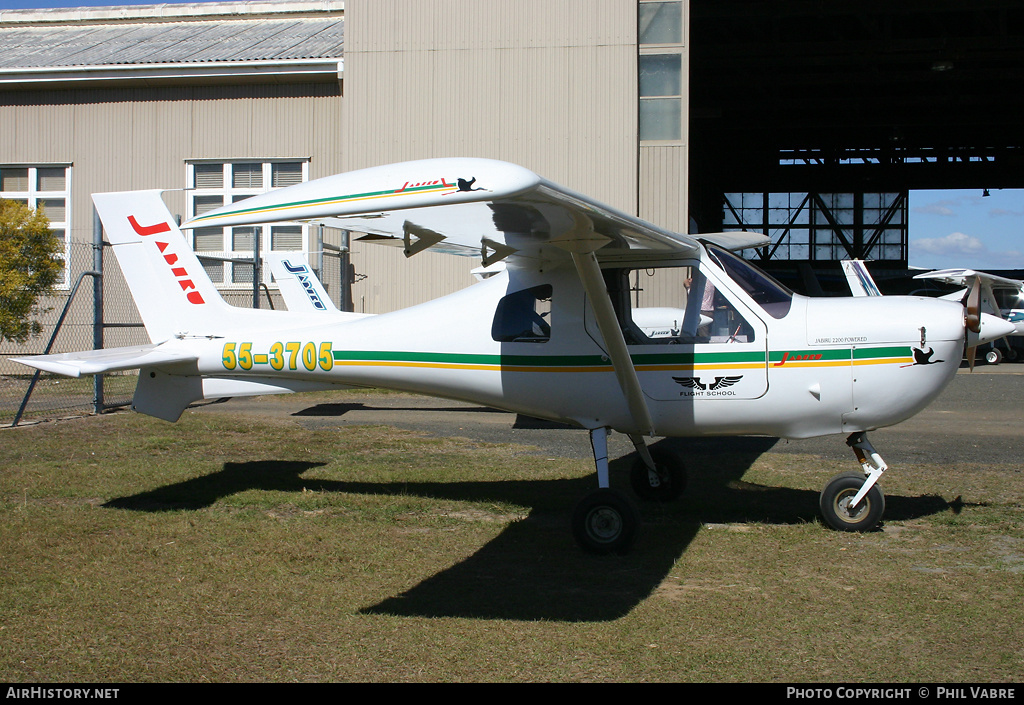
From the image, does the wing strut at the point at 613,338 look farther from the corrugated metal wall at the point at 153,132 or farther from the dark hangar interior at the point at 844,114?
the dark hangar interior at the point at 844,114

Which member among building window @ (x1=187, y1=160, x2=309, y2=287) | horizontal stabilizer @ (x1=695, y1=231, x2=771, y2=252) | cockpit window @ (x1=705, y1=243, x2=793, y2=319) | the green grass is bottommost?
the green grass

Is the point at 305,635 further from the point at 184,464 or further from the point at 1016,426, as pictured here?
the point at 1016,426

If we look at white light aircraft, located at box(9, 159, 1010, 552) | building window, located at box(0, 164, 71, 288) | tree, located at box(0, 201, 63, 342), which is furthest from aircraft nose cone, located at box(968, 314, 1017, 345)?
building window, located at box(0, 164, 71, 288)

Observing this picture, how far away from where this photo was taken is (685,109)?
1720 cm

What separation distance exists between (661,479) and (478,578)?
2430 mm

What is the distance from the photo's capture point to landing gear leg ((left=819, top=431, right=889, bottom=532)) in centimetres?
578

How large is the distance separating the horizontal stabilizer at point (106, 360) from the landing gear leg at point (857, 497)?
16.2 ft

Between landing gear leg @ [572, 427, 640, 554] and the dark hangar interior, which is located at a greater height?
the dark hangar interior

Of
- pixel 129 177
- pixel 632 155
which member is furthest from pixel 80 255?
pixel 632 155

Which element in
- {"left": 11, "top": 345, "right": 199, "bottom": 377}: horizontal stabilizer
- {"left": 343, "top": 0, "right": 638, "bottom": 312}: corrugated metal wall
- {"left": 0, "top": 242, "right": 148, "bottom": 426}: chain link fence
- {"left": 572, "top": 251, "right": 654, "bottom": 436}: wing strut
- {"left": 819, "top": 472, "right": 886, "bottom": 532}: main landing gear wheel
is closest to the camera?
{"left": 572, "top": 251, "right": 654, "bottom": 436}: wing strut

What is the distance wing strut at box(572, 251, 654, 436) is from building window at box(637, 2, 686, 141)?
41.1 ft

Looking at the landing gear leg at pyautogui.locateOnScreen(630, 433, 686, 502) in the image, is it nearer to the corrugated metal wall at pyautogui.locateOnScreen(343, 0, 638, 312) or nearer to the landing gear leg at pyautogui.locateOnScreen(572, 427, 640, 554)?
the landing gear leg at pyautogui.locateOnScreen(572, 427, 640, 554)

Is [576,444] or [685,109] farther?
[685,109]

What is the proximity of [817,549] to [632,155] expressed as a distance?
12.7m
